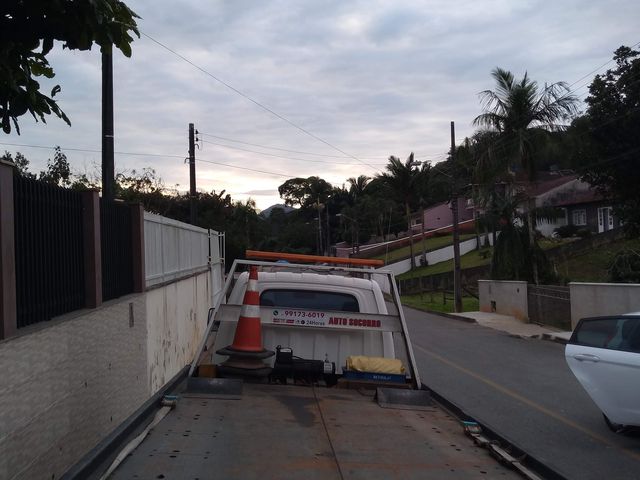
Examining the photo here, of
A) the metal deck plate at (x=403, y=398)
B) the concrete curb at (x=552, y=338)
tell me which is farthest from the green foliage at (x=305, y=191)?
the metal deck plate at (x=403, y=398)

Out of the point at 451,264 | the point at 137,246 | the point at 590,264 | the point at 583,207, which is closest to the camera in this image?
the point at 137,246

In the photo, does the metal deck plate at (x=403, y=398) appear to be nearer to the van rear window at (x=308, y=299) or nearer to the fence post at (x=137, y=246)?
the van rear window at (x=308, y=299)

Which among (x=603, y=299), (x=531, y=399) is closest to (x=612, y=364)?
(x=531, y=399)

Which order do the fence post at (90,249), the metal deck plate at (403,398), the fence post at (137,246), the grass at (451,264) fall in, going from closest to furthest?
the metal deck plate at (403,398)
the fence post at (90,249)
the fence post at (137,246)
the grass at (451,264)

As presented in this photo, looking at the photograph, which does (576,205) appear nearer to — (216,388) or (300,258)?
(300,258)

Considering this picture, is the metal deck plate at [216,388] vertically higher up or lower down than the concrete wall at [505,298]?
higher up

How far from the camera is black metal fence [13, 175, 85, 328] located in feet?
18.4

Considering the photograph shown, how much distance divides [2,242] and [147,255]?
18.7ft

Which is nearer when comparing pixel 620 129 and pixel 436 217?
pixel 620 129

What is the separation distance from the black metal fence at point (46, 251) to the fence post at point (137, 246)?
7.57ft

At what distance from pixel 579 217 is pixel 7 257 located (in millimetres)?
55983

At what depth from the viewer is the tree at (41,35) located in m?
4.65

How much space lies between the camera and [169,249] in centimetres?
1313

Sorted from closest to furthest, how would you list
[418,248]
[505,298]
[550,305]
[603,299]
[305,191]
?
[603,299] → [550,305] → [505,298] → [418,248] → [305,191]
